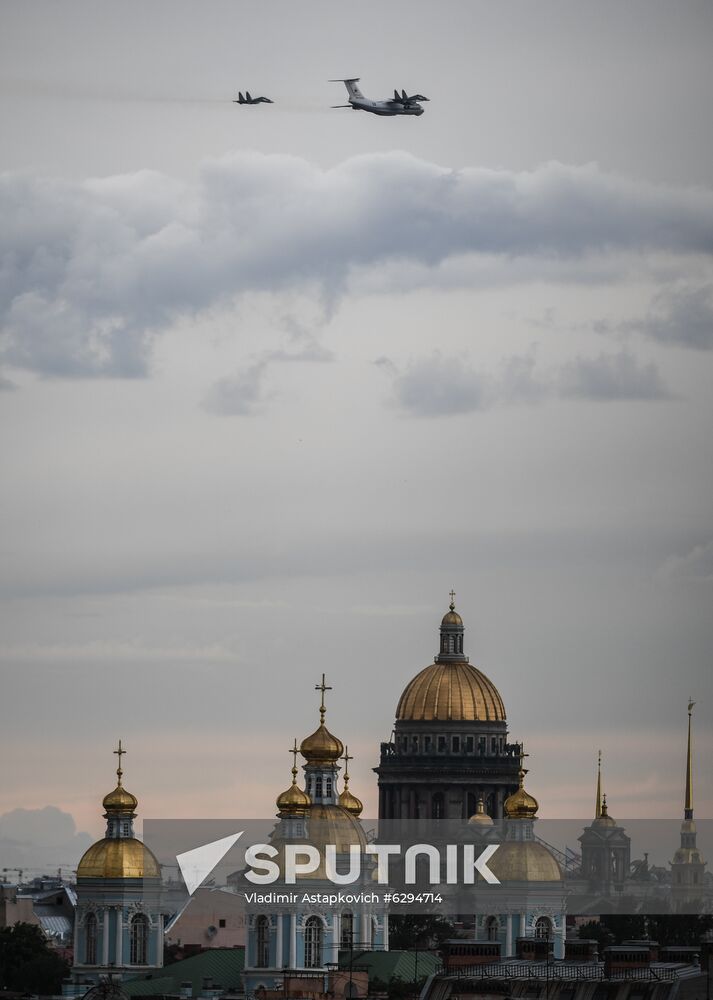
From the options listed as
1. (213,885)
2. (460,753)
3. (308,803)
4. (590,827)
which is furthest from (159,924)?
(590,827)

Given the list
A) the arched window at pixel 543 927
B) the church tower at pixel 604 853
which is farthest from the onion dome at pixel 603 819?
the arched window at pixel 543 927

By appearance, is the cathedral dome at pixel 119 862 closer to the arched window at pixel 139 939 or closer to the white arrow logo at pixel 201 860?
the arched window at pixel 139 939

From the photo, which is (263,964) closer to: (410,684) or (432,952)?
(432,952)

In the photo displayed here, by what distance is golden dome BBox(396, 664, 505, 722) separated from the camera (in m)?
172

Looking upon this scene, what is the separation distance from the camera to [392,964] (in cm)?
11625

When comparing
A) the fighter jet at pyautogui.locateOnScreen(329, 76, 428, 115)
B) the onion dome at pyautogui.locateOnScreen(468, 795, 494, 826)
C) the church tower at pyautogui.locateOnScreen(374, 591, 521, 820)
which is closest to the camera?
the fighter jet at pyautogui.locateOnScreen(329, 76, 428, 115)

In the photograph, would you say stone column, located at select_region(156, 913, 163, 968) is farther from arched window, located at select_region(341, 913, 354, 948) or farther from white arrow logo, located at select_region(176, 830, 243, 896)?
white arrow logo, located at select_region(176, 830, 243, 896)

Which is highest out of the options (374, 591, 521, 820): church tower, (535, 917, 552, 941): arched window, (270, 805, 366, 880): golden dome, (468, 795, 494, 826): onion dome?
(374, 591, 521, 820): church tower

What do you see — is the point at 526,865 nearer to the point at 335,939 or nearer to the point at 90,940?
the point at 335,939

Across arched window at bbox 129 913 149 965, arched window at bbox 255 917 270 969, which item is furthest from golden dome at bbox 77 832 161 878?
arched window at bbox 255 917 270 969

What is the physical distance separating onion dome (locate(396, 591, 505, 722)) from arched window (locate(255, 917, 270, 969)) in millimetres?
57487

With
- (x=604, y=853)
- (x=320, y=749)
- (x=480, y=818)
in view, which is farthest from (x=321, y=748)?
(x=604, y=853)

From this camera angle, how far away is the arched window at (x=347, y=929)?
11712 cm

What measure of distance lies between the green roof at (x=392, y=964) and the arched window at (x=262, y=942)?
85.3 inches
